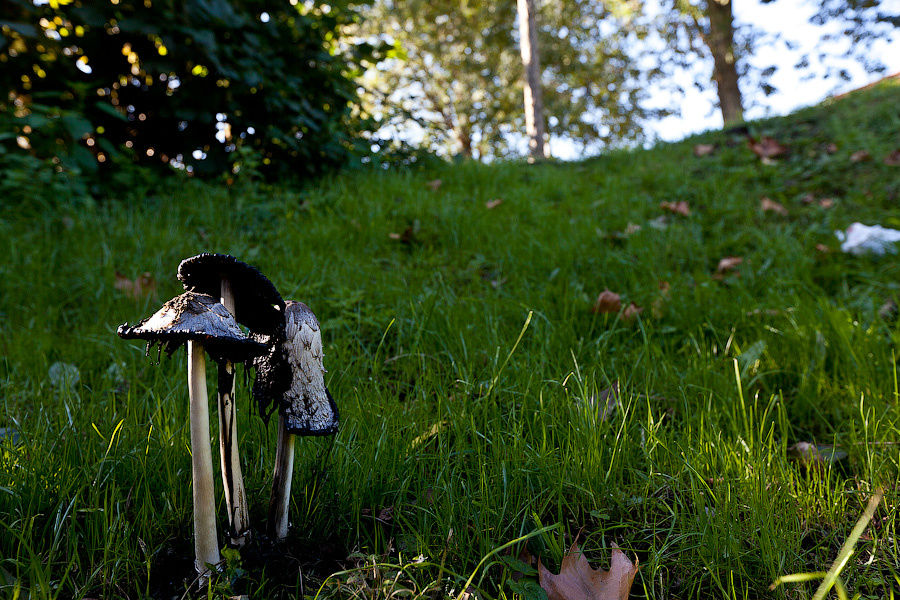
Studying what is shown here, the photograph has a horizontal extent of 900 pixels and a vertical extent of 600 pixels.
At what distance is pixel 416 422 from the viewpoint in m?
1.55

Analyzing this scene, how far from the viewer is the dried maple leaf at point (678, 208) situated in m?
4.02

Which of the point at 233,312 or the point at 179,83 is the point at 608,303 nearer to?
the point at 233,312

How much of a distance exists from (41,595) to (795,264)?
11.5ft

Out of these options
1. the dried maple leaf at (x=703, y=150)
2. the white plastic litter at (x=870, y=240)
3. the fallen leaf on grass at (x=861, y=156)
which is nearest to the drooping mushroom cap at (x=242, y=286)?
the white plastic litter at (x=870, y=240)

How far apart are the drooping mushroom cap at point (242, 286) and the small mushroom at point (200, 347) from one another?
6 centimetres

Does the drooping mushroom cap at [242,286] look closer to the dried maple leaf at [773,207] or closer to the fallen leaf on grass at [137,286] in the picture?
the fallen leaf on grass at [137,286]

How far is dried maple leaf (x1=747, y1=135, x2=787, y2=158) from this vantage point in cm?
502

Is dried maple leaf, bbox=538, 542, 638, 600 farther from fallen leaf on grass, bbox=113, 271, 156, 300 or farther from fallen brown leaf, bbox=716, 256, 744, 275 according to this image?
fallen brown leaf, bbox=716, 256, 744, 275

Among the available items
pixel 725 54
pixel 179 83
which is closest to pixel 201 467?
pixel 179 83

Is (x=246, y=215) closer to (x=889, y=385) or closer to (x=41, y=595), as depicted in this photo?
(x=41, y=595)

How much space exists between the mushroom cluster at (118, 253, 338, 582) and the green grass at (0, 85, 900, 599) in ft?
0.37

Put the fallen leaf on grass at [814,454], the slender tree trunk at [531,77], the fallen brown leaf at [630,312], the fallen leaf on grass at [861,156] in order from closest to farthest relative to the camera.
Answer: the fallen leaf on grass at [814,454], the fallen brown leaf at [630,312], the fallen leaf on grass at [861,156], the slender tree trunk at [531,77]

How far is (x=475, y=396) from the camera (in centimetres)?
180

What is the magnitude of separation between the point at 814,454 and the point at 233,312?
154 centimetres
